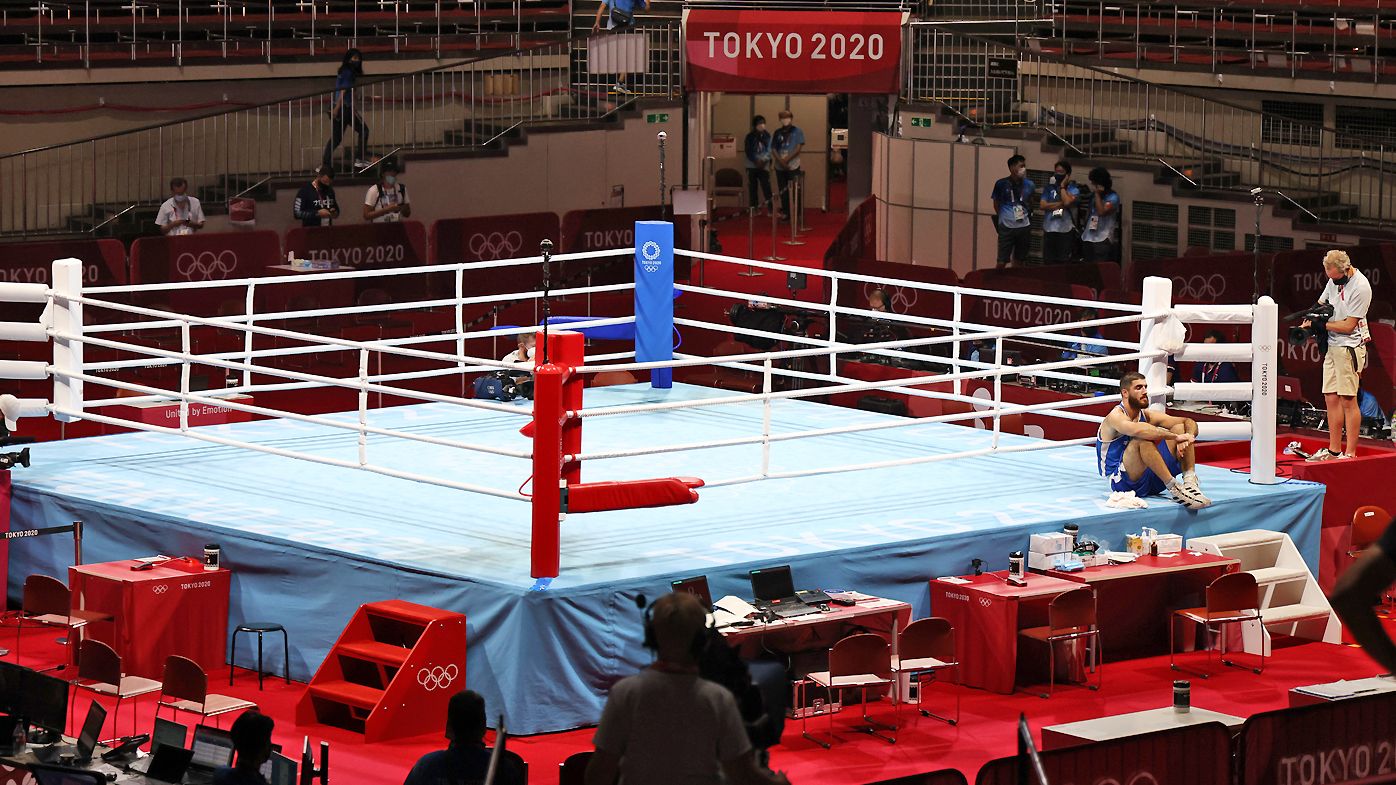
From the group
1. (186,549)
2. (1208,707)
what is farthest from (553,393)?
(1208,707)

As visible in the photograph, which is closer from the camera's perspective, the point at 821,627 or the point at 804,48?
the point at 821,627

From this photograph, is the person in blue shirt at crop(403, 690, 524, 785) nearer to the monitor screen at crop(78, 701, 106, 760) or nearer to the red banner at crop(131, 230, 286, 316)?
the monitor screen at crop(78, 701, 106, 760)

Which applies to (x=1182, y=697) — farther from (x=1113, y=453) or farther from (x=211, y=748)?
(x=211, y=748)

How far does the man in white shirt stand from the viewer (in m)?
5.02

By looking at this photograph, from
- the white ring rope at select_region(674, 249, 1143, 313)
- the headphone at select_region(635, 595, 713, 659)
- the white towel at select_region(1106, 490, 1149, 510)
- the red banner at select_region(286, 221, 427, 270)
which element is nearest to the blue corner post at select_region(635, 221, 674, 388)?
the white ring rope at select_region(674, 249, 1143, 313)

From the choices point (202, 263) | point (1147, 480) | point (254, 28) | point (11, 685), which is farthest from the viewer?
point (254, 28)

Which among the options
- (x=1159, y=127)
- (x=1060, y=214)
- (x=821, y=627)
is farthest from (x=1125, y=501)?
(x=1159, y=127)

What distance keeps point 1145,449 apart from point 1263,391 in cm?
103

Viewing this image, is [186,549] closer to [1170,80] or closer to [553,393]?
[553,393]

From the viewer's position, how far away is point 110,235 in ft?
63.4

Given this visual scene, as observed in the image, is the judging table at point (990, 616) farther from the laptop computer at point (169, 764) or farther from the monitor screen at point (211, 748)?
the laptop computer at point (169, 764)

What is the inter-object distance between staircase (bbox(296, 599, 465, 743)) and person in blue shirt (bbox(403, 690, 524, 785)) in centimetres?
210

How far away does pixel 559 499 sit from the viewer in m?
9.06

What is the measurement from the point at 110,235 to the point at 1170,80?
1174cm
